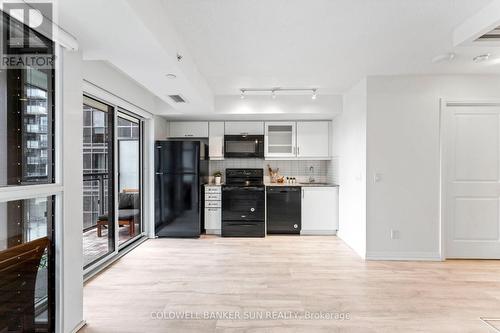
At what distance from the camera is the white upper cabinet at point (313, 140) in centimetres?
519

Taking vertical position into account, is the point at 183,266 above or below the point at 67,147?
below

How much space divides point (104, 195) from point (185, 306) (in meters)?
1.95

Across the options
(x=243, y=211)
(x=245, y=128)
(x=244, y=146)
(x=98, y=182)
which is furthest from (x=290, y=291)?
(x=245, y=128)

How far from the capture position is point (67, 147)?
197cm

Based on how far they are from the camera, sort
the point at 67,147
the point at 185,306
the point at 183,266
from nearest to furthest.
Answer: the point at 67,147, the point at 185,306, the point at 183,266

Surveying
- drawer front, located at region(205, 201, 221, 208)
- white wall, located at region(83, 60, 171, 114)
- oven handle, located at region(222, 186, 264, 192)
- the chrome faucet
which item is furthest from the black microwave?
white wall, located at region(83, 60, 171, 114)

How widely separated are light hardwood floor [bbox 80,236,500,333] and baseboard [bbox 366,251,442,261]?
0.10 m

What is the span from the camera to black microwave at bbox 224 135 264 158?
5.16m

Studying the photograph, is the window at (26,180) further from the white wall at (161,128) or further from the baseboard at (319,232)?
the baseboard at (319,232)

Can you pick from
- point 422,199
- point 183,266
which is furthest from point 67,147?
point 422,199

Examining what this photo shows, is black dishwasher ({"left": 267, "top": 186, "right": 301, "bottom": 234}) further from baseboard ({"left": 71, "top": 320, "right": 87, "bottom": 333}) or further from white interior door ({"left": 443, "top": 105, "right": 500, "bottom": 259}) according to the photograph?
baseboard ({"left": 71, "top": 320, "right": 87, "bottom": 333})

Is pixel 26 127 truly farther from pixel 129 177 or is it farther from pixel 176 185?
pixel 176 185

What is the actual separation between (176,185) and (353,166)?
2.86 m

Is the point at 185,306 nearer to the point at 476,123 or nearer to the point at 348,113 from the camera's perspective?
the point at 348,113
